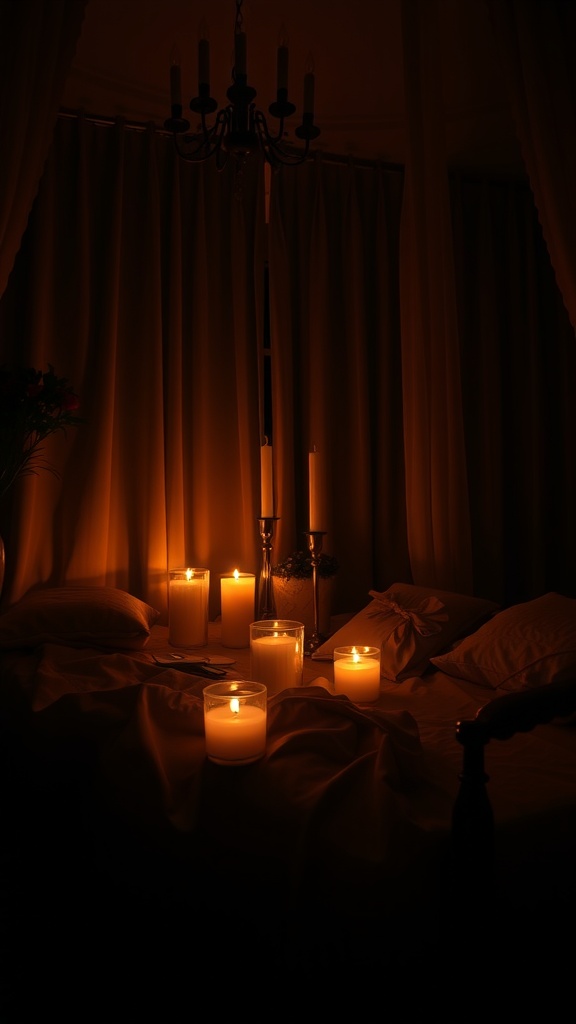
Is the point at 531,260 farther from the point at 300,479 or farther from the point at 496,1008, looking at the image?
the point at 496,1008

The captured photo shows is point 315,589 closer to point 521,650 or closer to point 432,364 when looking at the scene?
point 521,650

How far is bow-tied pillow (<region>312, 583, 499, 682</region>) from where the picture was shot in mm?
1884

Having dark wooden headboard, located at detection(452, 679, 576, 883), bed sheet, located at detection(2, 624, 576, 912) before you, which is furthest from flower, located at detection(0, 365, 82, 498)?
dark wooden headboard, located at detection(452, 679, 576, 883)

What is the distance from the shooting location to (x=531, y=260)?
3.36 meters

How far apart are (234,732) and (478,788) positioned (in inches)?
15.1

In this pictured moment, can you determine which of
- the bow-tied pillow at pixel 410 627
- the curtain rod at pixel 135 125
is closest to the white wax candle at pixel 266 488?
the bow-tied pillow at pixel 410 627

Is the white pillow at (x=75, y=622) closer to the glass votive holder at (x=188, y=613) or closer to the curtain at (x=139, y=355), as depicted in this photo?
the glass votive holder at (x=188, y=613)

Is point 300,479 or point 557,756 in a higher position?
point 300,479

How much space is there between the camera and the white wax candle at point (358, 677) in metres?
1.61

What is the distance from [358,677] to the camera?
1.61 metres

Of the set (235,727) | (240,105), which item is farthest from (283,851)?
(240,105)

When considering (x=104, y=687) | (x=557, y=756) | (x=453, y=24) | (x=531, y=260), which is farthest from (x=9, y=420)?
(x=531, y=260)

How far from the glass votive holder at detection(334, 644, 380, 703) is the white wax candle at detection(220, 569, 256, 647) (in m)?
0.69

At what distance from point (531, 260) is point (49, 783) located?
121 inches
